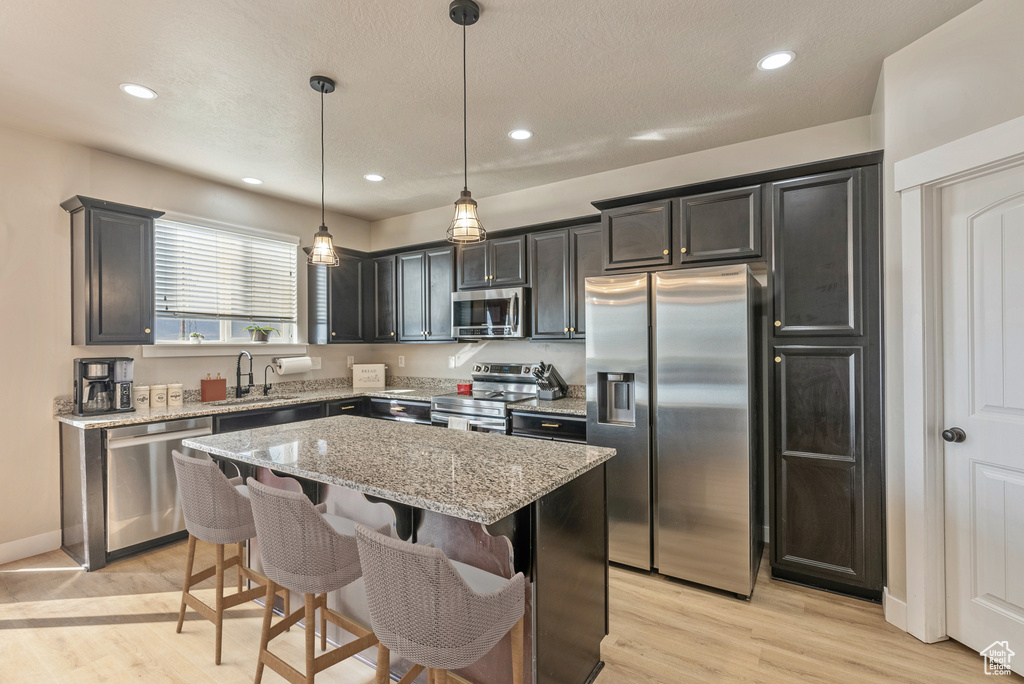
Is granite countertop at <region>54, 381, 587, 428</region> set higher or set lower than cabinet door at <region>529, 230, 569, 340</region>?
lower

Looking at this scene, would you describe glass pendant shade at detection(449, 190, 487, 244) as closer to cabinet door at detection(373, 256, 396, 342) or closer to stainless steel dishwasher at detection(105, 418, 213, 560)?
stainless steel dishwasher at detection(105, 418, 213, 560)

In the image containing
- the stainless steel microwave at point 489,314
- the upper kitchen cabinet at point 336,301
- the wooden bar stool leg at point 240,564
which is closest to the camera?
the wooden bar stool leg at point 240,564

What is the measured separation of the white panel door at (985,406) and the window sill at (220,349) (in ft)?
15.9

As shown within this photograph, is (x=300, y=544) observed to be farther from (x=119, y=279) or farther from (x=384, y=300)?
(x=384, y=300)

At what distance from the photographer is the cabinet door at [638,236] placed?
306 cm

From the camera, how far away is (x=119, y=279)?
10.7 feet

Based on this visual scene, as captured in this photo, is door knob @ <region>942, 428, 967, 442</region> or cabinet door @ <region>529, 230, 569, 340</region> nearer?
door knob @ <region>942, 428, 967, 442</region>

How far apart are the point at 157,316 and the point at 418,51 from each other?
3052mm

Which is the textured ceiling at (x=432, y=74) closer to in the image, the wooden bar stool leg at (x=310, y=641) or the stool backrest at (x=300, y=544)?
the stool backrest at (x=300, y=544)

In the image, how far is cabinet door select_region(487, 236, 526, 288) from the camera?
402 cm

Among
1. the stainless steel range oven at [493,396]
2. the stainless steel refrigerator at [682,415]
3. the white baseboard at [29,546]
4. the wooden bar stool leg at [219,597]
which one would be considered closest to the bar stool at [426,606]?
the wooden bar stool leg at [219,597]

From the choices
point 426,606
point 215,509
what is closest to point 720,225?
point 426,606

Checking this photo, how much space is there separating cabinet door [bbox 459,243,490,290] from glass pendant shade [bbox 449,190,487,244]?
2.17m

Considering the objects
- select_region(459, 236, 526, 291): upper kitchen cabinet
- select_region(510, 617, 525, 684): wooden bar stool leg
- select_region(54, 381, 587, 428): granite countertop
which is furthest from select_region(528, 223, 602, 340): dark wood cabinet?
select_region(510, 617, 525, 684): wooden bar stool leg
